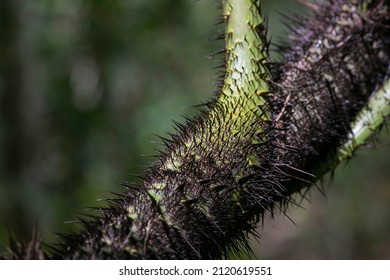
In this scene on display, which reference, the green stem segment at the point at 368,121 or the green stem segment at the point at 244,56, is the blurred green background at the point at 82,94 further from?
the green stem segment at the point at 244,56

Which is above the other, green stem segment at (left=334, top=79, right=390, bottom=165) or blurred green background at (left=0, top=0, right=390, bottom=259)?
blurred green background at (left=0, top=0, right=390, bottom=259)

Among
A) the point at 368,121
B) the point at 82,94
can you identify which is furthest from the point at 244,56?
the point at 82,94

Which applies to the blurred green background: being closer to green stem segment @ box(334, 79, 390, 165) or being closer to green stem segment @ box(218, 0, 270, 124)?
green stem segment @ box(334, 79, 390, 165)

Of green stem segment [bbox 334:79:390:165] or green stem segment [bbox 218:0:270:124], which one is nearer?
green stem segment [bbox 218:0:270:124]

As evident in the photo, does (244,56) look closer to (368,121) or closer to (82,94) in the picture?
(368,121)

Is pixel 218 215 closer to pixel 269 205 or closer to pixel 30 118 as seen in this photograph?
pixel 269 205

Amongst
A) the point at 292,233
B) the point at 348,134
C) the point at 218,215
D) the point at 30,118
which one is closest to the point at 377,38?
the point at 348,134

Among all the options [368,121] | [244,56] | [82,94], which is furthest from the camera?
[82,94]

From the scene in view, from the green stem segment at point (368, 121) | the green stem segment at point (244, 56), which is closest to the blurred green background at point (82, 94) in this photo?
the green stem segment at point (368, 121)

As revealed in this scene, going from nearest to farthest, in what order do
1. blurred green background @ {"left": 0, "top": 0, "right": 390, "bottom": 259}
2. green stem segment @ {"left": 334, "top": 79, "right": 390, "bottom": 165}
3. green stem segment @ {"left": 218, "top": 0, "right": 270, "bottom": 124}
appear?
1. green stem segment @ {"left": 218, "top": 0, "right": 270, "bottom": 124}
2. green stem segment @ {"left": 334, "top": 79, "right": 390, "bottom": 165}
3. blurred green background @ {"left": 0, "top": 0, "right": 390, "bottom": 259}

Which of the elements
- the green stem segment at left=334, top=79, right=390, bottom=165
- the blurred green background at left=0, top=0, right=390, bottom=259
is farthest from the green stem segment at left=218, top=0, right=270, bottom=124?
the blurred green background at left=0, top=0, right=390, bottom=259
